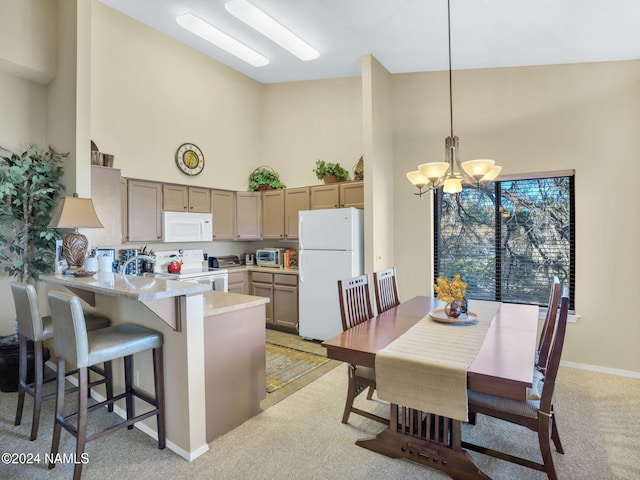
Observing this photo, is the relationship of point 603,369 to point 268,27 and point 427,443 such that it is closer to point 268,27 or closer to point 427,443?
point 427,443

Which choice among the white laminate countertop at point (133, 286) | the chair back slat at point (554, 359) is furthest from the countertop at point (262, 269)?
the chair back slat at point (554, 359)

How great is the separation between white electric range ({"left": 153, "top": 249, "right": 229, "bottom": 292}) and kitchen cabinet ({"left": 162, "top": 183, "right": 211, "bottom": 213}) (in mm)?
573

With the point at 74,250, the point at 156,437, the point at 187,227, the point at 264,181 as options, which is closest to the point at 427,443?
the point at 156,437

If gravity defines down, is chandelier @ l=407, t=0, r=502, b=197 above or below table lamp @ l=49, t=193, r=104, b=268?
above

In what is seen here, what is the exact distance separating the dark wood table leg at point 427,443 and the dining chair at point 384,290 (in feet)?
3.10

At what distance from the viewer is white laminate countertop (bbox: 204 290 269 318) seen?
2.39m

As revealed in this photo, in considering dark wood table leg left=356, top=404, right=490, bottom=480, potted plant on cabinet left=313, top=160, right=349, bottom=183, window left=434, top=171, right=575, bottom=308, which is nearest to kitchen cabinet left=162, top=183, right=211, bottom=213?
potted plant on cabinet left=313, top=160, right=349, bottom=183

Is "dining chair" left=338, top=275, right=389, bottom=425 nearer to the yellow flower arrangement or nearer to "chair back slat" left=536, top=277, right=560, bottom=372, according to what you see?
the yellow flower arrangement

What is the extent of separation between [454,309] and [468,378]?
0.89 m

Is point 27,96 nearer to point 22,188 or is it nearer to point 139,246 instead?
point 22,188

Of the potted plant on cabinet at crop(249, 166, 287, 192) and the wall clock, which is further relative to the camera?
the potted plant on cabinet at crop(249, 166, 287, 192)

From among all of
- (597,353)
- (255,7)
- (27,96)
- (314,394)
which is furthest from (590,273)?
(27,96)

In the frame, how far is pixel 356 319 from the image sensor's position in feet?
8.75

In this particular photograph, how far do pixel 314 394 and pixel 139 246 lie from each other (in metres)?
2.92
